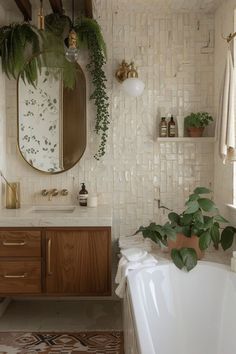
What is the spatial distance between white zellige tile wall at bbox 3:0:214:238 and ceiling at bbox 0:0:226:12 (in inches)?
3.2

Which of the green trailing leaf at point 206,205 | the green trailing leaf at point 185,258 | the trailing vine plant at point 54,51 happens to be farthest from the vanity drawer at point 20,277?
the green trailing leaf at point 206,205

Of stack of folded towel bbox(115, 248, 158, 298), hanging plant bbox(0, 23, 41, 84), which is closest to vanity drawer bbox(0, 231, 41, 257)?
stack of folded towel bbox(115, 248, 158, 298)

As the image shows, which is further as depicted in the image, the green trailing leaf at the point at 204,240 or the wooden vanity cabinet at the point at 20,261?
the wooden vanity cabinet at the point at 20,261

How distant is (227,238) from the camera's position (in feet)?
8.07

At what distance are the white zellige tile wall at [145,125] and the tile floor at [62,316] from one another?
2.16 feet

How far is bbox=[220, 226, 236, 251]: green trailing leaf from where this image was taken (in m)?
2.45

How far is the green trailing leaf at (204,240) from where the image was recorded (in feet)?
7.79

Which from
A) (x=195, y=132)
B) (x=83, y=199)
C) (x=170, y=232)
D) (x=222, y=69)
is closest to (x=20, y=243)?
(x=83, y=199)

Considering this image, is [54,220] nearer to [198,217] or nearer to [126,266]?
[126,266]

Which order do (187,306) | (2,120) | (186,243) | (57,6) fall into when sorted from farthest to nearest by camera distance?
(2,120) → (57,6) → (186,243) → (187,306)

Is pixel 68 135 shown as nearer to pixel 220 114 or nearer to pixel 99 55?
pixel 99 55

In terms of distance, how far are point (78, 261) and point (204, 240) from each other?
2.97 feet

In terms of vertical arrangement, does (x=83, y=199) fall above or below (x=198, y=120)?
below

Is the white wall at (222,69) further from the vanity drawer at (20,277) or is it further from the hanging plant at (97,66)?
the vanity drawer at (20,277)
